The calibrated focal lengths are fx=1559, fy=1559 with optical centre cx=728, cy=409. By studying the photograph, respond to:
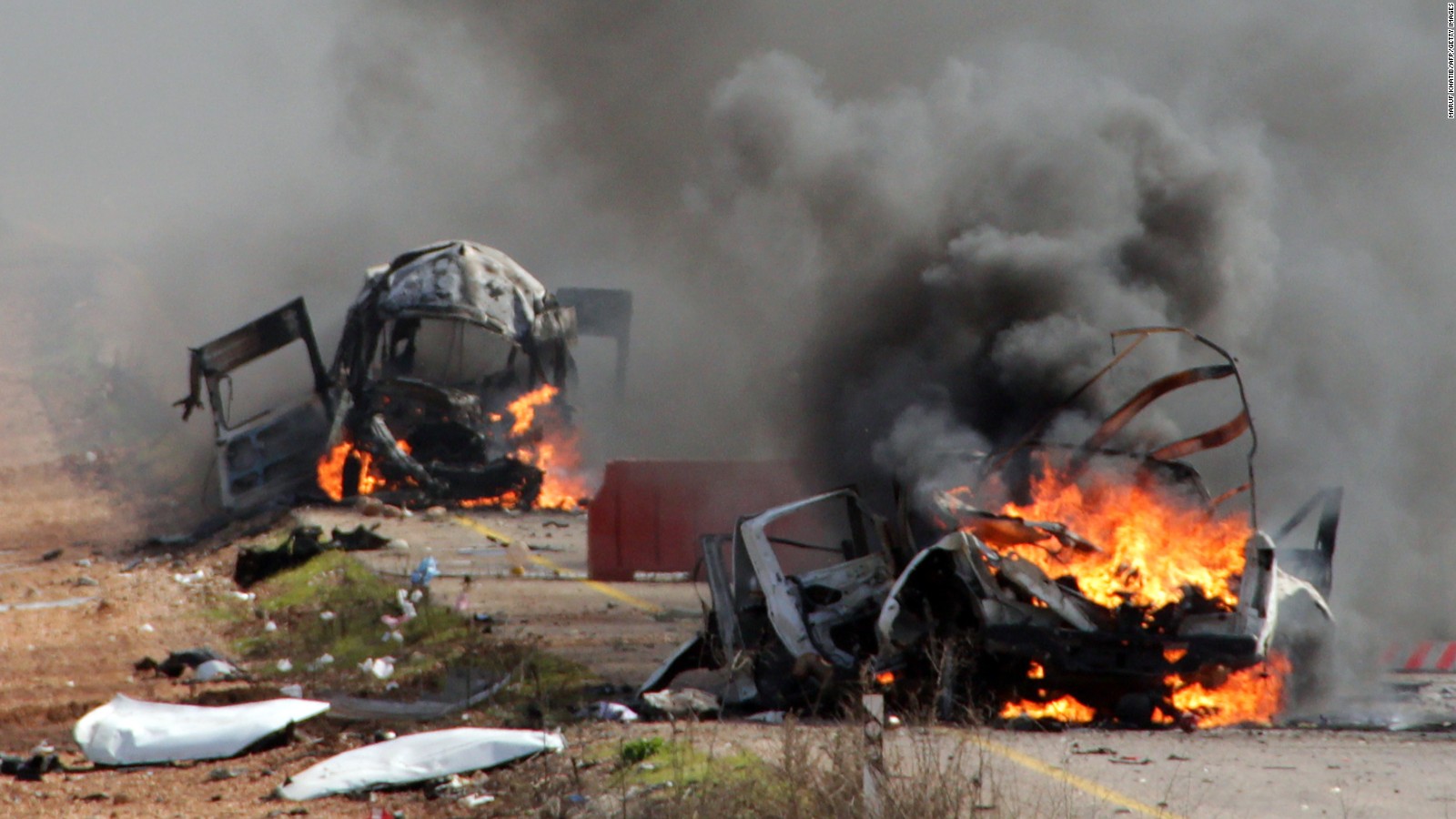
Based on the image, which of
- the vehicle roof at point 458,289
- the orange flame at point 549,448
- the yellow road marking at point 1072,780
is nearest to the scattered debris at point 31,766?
the yellow road marking at point 1072,780

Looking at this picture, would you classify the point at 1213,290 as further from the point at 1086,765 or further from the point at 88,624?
the point at 88,624

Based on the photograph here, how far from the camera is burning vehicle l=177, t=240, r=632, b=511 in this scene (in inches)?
798

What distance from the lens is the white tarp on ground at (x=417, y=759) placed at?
261 inches

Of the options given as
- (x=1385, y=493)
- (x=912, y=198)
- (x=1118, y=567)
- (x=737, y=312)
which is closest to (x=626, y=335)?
(x=737, y=312)

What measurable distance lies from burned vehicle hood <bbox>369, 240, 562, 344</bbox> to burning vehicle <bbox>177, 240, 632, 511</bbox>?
0.02 meters

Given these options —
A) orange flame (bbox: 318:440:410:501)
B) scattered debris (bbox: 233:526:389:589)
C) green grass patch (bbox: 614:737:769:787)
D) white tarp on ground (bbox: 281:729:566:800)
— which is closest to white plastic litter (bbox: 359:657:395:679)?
white tarp on ground (bbox: 281:729:566:800)

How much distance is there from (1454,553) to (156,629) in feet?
36.3

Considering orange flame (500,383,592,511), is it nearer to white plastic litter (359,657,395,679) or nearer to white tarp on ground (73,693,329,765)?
white plastic litter (359,657,395,679)

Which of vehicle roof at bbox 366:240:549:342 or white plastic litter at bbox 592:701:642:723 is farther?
vehicle roof at bbox 366:240:549:342

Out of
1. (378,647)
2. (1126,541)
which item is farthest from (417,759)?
(378,647)

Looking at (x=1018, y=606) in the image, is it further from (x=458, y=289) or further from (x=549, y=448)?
(x=458, y=289)

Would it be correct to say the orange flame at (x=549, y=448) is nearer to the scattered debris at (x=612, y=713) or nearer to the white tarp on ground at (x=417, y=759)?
the scattered debris at (x=612, y=713)

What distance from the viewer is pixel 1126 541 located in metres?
8.45

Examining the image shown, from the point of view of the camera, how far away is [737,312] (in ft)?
89.5
